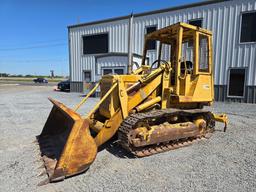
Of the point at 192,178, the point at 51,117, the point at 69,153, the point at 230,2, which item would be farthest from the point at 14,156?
the point at 230,2

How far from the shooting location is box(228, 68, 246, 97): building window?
12.2 meters

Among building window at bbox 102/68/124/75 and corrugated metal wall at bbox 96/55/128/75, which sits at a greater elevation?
corrugated metal wall at bbox 96/55/128/75

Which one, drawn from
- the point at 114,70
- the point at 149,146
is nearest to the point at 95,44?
the point at 114,70

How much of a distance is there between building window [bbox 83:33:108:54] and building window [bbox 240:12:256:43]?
10.3 m

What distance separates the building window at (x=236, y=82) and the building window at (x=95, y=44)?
10229 millimetres

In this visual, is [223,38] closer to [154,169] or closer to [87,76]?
[154,169]

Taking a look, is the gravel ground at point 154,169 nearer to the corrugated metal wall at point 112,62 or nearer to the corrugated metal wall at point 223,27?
the corrugated metal wall at point 223,27

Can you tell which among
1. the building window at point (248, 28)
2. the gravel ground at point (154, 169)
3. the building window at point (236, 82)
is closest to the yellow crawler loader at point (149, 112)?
the gravel ground at point (154, 169)

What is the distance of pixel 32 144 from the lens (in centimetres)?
496

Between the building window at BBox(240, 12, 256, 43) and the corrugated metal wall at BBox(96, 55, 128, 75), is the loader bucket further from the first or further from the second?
the building window at BBox(240, 12, 256, 43)

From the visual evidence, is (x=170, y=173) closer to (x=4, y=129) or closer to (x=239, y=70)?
(x=4, y=129)

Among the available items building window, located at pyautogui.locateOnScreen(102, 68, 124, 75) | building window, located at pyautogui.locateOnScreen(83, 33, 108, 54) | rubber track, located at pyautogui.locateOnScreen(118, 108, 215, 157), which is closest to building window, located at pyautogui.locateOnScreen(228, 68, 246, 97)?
building window, located at pyautogui.locateOnScreen(102, 68, 124, 75)

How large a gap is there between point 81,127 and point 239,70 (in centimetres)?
1188

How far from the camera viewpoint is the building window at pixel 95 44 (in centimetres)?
1742
